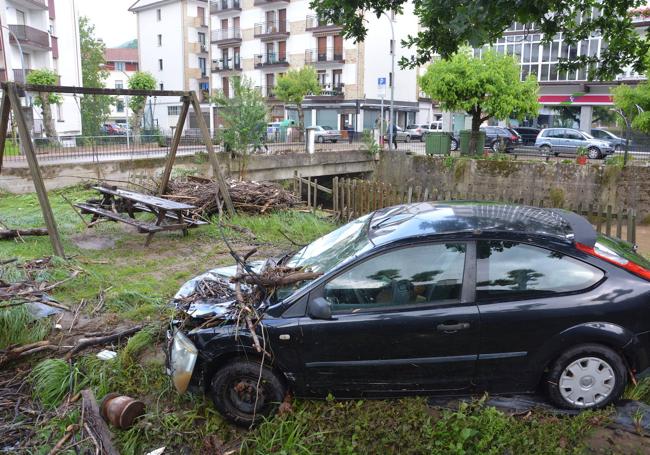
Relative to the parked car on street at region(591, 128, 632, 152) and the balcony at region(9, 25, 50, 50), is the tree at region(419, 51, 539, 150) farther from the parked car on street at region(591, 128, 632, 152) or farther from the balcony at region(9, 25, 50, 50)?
the balcony at region(9, 25, 50, 50)

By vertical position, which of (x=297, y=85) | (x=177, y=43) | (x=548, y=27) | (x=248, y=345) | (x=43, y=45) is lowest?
(x=248, y=345)

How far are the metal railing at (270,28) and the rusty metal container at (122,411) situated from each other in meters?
49.8

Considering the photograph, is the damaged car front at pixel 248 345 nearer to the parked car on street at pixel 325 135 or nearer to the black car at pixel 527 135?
the black car at pixel 527 135

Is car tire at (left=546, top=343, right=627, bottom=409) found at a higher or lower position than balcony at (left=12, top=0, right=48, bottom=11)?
lower

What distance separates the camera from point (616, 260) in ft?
13.7

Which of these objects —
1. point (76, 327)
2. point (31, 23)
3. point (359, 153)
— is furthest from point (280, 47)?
point (76, 327)

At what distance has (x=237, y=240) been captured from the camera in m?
9.75

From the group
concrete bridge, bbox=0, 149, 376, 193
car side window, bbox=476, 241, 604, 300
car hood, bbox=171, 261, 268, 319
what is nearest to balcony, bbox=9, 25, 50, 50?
concrete bridge, bbox=0, 149, 376, 193

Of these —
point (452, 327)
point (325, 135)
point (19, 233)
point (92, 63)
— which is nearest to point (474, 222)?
point (452, 327)

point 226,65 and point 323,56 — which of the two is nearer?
point 323,56

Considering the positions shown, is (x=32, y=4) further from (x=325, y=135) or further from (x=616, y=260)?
(x=616, y=260)

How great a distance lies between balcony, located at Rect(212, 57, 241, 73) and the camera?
55.3 meters

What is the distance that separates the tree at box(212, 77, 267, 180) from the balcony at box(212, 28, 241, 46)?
127 ft

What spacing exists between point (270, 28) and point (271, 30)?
33 cm
